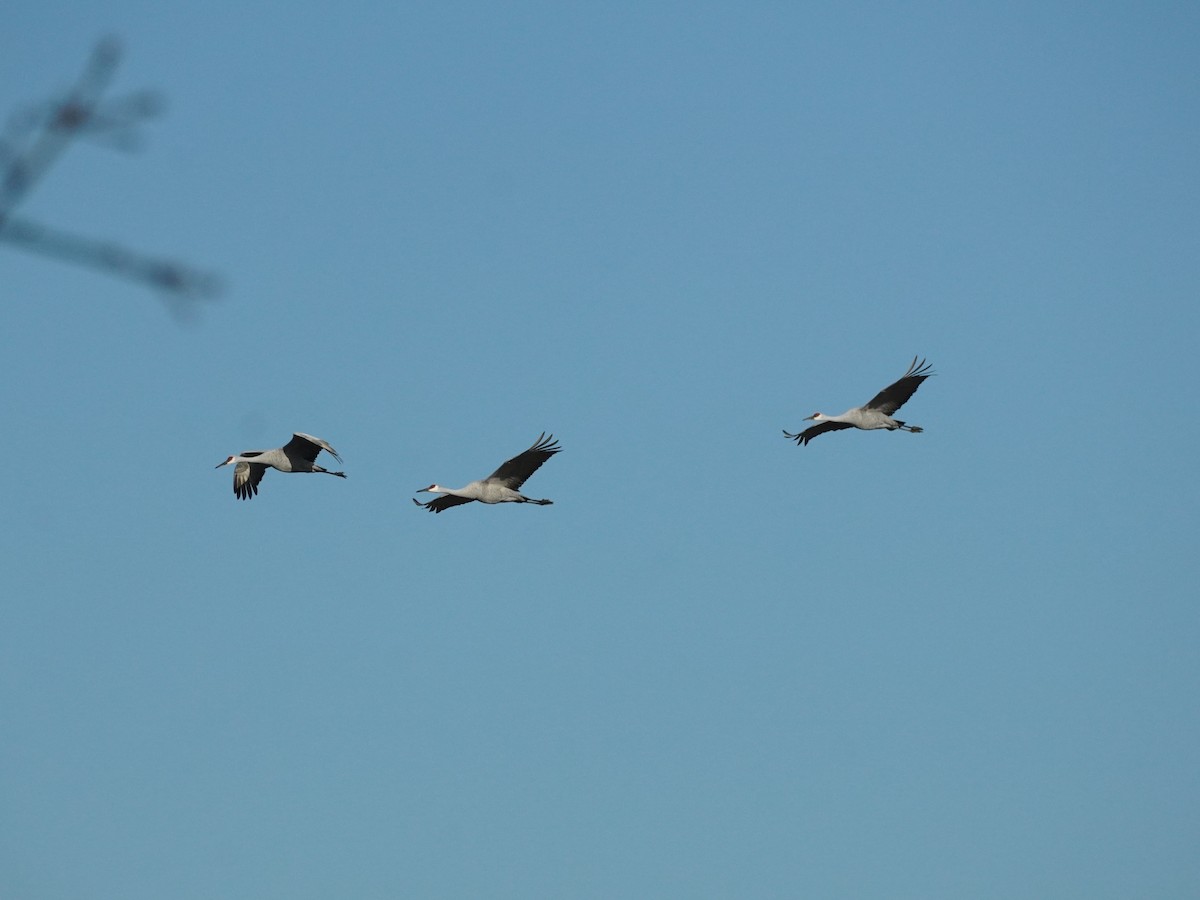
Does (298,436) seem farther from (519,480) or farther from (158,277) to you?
(158,277)

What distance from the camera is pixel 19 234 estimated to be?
132 inches

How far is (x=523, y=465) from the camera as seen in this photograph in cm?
3547

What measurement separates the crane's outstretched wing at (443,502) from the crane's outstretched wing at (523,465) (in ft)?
4.04

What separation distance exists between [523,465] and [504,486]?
107 cm

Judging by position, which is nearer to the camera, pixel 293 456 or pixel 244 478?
pixel 293 456

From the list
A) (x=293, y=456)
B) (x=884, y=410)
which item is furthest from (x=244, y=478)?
(x=884, y=410)

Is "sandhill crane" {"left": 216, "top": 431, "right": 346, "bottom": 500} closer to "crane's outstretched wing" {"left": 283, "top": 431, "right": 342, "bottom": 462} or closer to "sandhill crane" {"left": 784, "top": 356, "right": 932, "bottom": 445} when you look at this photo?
"crane's outstretched wing" {"left": 283, "top": 431, "right": 342, "bottom": 462}

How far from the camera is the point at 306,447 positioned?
119 feet

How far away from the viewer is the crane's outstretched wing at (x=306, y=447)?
3541 cm

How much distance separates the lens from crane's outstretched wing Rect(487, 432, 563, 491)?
34.7m

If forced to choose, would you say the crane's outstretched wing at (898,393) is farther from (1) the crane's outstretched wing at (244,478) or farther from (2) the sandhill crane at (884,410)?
(1) the crane's outstretched wing at (244,478)

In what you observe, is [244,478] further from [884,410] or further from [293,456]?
[884,410]

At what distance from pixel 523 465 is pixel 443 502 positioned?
10.1ft

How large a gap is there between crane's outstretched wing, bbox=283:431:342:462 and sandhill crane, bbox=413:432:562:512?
2.81 m
